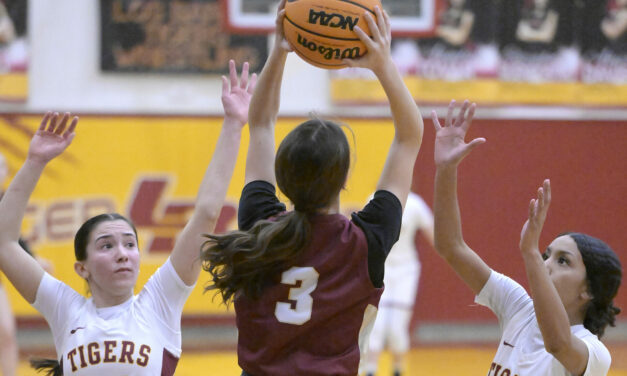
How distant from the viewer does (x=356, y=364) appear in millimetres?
2203

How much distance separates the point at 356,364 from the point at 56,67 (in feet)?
26.7

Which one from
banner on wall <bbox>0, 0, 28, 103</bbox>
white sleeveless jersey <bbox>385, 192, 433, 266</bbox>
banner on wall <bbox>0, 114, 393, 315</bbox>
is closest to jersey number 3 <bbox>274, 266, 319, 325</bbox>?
white sleeveless jersey <bbox>385, 192, 433, 266</bbox>

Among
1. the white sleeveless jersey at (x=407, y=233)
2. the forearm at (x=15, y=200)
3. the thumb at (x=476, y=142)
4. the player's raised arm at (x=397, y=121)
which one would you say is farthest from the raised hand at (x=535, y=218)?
the white sleeveless jersey at (x=407, y=233)

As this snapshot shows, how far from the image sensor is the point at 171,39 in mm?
9516

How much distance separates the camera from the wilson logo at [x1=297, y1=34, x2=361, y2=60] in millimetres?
2537

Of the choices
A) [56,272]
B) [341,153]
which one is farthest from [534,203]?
[56,272]

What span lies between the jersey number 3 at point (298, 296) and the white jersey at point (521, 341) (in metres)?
1.04

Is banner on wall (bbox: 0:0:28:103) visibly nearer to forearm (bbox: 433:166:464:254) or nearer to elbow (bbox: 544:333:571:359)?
forearm (bbox: 433:166:464:254)

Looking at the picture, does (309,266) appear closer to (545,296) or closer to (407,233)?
(545,296)

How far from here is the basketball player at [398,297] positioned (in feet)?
24.2

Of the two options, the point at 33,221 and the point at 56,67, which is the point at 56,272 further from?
the point at 56,67

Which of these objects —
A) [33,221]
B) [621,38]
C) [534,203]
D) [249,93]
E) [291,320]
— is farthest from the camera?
[621,38]

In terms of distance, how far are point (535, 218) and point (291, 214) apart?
81cm

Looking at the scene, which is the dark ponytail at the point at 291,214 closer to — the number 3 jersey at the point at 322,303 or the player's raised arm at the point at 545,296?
the number 3 jersey at the point at 322,303
